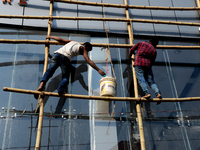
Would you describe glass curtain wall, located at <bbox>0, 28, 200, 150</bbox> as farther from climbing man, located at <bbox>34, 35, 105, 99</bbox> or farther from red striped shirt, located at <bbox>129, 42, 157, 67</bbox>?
red striped shirt, located at <bbox>129, 42, 157, 67</bbox>

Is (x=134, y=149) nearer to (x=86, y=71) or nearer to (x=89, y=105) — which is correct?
(x=89, y=105)

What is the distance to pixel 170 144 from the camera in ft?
14.8

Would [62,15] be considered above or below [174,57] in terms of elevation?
above

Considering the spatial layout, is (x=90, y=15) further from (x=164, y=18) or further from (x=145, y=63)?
(x=145, y=63)

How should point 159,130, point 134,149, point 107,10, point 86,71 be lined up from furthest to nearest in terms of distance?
point 107,10 → point 86,71 → point 159,130 → point 134,149

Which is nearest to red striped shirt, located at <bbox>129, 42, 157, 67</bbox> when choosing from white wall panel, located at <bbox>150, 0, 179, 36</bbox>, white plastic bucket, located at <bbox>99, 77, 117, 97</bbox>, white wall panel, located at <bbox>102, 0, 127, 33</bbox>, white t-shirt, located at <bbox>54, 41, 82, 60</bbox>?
white plastic bucket, located at <bbox>99, 77, 117, 97</bbox>

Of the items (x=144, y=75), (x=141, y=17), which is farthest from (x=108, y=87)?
(x=141, y=17)

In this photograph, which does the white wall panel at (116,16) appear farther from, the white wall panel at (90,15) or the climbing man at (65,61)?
the climbing man at (65,61)

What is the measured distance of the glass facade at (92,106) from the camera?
4.27 meters

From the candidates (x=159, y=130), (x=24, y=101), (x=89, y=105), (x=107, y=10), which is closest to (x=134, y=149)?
(x=159, y=130)

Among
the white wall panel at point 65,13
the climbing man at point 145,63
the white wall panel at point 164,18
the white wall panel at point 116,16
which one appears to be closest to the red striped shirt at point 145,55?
the climbing man at point 145,63

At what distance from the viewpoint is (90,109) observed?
464 centimetres

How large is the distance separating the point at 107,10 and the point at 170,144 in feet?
11.9

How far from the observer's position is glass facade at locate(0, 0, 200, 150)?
168 inches
